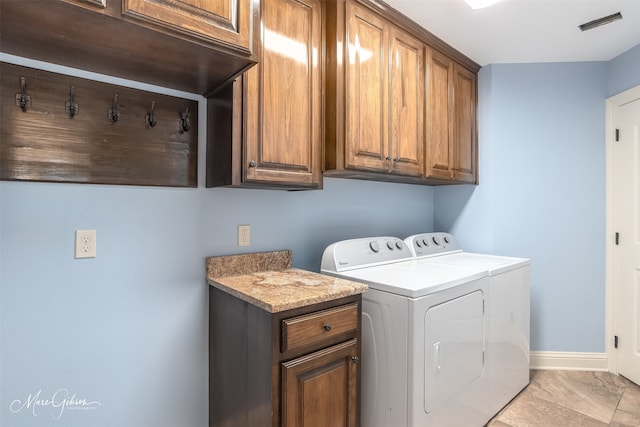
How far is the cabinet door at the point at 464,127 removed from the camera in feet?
8.19

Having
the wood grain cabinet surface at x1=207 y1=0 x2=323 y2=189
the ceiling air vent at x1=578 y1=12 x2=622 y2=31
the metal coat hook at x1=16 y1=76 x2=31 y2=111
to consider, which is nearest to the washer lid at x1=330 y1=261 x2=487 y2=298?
the wood grain cabinet surface at x1=207 y1=0 x2=323 y2=189

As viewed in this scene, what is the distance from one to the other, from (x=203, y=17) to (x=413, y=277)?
4.68 ft

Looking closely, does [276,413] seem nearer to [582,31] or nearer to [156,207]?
[156,207]

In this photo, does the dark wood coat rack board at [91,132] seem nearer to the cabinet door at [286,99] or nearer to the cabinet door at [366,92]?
the cabinet door at [286,99]

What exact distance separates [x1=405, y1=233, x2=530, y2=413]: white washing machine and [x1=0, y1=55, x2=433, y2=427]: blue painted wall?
1.17 meters

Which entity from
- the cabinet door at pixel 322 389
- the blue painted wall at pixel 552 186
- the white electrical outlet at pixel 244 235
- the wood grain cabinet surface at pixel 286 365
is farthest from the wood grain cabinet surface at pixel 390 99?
the cabinet door at pixel 322 389

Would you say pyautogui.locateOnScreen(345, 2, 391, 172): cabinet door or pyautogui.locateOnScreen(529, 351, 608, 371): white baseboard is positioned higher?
pyautogui.locateOnScreen(345, 2, 391, 172): cabinet door

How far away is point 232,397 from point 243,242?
0.72 meters

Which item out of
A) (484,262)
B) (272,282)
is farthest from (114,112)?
(484,262)

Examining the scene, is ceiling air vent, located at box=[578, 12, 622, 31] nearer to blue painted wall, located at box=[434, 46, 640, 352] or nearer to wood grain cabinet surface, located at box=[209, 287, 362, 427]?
blue painted wall, located at box=[434, 46, 640, 352]

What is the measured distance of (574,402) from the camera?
2219 mm

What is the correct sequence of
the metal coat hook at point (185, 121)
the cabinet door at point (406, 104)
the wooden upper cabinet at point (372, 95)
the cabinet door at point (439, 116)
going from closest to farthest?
1. the metal coat hook at point (185, 121)
2. the wooden upper cabinet at point (372, 95)
3. the cabinet door at point (406, 104)
4. the cabinet door at point (439, 116)

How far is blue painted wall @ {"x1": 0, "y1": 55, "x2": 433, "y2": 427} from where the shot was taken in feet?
4.13

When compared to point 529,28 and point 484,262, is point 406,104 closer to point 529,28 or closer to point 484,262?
point 529,28
